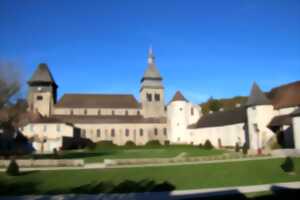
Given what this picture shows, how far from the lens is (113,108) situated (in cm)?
7319

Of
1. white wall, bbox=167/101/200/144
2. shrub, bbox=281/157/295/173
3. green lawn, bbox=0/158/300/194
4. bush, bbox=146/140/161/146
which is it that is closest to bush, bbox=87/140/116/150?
bush, bbox=146/140/161/146

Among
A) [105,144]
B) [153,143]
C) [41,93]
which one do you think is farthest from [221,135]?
[41,93]

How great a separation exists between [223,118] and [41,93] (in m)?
40.6

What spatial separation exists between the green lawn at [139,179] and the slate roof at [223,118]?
2730cm

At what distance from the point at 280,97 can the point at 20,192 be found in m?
34.1

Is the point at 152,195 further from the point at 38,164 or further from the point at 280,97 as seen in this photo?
the point at 280,97

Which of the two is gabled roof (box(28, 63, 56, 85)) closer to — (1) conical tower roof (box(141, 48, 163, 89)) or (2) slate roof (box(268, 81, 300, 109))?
(1) conical tower roof (box(141, 48, 163, 89))

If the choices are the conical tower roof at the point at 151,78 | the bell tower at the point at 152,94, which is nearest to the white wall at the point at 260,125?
the bell tower at the point at 152,94

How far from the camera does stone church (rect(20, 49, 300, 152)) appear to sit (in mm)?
38219

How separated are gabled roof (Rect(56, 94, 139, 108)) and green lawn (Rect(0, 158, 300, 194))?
175ft

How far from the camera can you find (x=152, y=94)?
75062 mm

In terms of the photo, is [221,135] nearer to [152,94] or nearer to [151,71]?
[152,94]

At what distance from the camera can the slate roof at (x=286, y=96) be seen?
36.5 metres

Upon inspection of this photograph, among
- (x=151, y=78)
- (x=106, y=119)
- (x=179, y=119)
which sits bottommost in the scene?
Result: (x=179, y=119)
